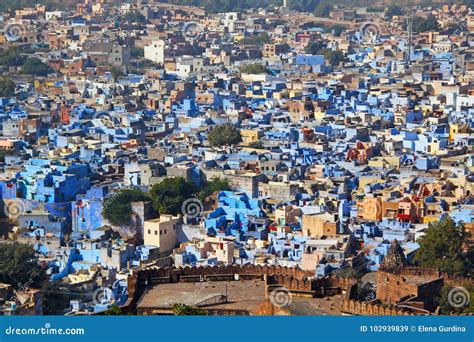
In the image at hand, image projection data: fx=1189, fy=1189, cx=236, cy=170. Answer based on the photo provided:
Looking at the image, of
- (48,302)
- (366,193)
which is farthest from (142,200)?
(48,302)

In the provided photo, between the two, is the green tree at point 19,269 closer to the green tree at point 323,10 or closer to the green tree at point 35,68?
the green tree at point 35,68

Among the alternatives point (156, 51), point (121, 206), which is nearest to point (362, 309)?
point (121, 206)

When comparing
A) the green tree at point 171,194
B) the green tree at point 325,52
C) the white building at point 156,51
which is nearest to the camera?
the green tree at point 171,194

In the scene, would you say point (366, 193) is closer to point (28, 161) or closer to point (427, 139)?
point (427, 139)

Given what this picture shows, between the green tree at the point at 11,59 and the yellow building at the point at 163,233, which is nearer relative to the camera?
the yellow building at the point at 163,233

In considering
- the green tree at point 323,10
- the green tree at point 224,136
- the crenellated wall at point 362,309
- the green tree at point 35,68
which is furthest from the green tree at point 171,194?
the green tree at point 323,10

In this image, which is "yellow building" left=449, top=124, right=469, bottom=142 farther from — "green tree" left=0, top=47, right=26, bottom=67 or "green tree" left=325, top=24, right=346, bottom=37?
"green tree" left=325, top=24, right=346, bottom=37

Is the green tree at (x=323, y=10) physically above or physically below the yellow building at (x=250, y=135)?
below
